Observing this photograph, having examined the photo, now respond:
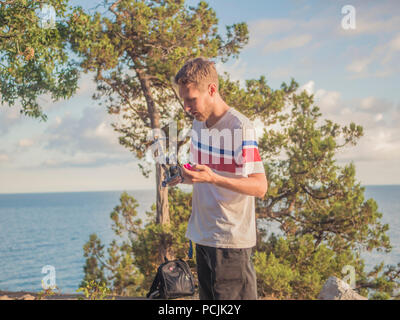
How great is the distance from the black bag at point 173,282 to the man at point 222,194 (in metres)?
0.58

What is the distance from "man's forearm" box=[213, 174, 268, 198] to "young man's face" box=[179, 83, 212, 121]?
42 cm

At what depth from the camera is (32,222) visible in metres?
101

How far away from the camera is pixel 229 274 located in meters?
1.84

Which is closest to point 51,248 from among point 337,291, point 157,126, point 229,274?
point 157,126

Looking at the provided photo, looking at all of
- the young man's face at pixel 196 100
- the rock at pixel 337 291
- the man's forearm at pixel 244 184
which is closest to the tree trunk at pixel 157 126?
the rock at pixel 337 291

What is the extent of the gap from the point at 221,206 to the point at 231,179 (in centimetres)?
20

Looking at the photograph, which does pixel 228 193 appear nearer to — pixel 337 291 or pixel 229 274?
pixel 229 274

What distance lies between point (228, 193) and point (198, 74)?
591mm

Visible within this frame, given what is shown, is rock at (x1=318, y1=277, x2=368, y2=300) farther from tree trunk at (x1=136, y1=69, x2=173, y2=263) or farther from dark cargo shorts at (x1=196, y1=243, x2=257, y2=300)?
dark cargo shorts at (x1=196, y1=243, x2=257, y2=300)

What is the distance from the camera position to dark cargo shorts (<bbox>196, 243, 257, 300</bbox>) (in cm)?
183

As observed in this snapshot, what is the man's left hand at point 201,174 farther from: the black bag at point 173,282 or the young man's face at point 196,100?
the black bag at point 173,282

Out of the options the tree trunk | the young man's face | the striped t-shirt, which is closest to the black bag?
the striped t-shirt
